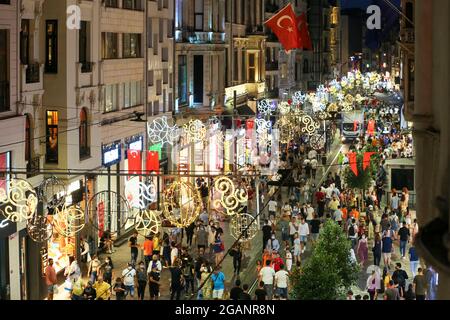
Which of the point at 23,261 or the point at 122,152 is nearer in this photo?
the point at 23,261

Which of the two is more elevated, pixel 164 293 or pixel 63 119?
pixel 63 119

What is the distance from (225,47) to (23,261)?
94.4 feet

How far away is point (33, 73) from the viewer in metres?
27.6

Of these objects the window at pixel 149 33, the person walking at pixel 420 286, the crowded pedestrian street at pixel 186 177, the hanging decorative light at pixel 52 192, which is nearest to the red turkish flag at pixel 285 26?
the crowded pedestrian street at pixel 186 177

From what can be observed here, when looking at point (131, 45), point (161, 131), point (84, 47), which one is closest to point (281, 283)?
point (84, 47)

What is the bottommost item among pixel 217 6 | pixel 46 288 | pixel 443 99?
pixel 46 288

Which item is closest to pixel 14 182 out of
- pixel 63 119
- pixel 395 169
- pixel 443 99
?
pixel 63 119

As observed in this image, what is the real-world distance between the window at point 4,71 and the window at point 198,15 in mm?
24068

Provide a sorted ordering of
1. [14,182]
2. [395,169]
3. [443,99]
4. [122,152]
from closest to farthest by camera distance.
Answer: [443,99], [14,182], [122,152], [395,169]

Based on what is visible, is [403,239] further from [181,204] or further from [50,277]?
[50,277]

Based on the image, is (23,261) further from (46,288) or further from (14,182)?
(14,182)

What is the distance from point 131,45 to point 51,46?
907 cm

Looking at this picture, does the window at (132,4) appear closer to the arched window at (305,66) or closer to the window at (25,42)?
the window at (25,42)

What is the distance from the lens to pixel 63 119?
30625 mm
